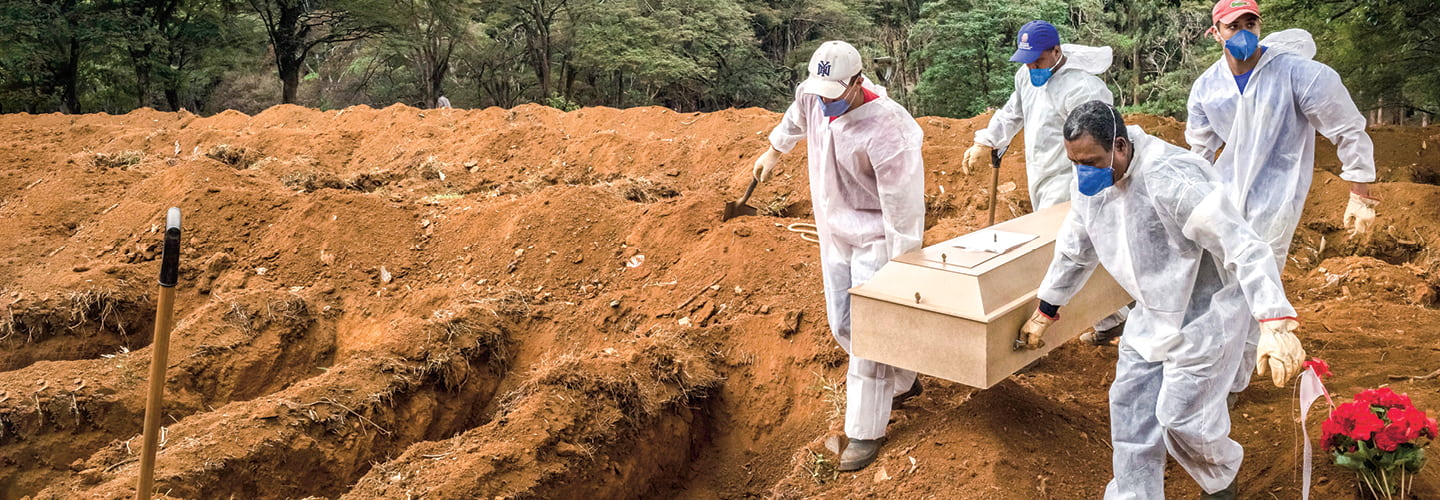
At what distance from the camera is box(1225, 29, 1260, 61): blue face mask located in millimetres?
3709

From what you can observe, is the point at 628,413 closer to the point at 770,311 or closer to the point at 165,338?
the point at 770,311

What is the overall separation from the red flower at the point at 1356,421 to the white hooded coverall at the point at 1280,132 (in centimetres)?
52

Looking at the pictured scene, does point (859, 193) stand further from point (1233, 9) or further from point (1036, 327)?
point (1233, 9)

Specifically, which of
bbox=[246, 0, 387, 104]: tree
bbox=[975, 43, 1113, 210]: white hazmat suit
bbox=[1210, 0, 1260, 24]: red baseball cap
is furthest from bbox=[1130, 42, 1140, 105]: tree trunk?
bbox=[1210, 0, 1260, 24]: red baseball cap

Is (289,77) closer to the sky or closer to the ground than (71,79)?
closer to the ground

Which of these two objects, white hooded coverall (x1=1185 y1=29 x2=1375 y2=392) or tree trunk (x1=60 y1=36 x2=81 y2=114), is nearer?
white hooded coverall (x1=1185 y1=29 x2=1375 y2=392)

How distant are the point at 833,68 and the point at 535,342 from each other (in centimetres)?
275

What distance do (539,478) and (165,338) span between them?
5.83 feet

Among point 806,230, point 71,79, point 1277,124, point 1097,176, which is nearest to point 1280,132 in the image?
point 1277,124

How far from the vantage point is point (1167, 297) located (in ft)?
9.35

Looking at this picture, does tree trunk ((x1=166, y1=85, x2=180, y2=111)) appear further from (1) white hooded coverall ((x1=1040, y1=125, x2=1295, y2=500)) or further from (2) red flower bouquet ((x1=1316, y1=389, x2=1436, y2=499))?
(2) red flower bouquet ((x1=1316, y1=389, x2=1436, y2=499))

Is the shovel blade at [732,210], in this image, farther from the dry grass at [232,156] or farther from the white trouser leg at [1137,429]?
the dry grass at [232,156]

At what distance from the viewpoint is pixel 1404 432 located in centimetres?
300

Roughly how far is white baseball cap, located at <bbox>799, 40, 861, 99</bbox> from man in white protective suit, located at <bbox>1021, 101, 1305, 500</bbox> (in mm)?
945
